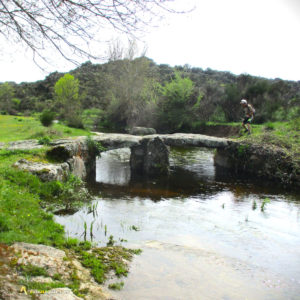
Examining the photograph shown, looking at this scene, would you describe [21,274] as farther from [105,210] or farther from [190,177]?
[190,177]

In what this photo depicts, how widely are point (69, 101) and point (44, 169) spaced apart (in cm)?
2223

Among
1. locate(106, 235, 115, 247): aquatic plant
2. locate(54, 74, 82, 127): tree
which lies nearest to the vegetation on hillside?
locate(54, 74, 82, 127): tree

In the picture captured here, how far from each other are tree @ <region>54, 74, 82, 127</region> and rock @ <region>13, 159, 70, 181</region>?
16.2 metres

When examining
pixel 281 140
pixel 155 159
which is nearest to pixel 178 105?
pixel 281 140

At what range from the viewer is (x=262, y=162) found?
12125 mm

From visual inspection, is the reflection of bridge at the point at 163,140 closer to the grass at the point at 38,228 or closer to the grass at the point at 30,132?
the grass at the point at 30,132

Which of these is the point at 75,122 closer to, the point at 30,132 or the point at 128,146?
the point at 30,132

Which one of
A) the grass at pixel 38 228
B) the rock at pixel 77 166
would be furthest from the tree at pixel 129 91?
the grass at pixel 38 228

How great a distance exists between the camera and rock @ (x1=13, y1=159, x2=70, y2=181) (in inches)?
300

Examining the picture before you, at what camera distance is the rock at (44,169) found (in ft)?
25.0

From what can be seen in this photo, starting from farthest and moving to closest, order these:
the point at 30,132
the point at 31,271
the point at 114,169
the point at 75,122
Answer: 1. the point at 75,122
2. the point at 30,132
3. the point at 114,169
4. the point at 31,271

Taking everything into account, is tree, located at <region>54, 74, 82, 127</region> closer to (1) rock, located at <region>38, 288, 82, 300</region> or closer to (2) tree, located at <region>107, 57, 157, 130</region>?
(2) tree, located at <region>107, 57, 157, 130</region>

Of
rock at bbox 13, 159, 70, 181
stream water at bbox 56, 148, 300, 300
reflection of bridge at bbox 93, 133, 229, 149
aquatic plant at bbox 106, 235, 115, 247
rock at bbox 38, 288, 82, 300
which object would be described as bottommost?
stream water at bbox 56, 148, 300, 300

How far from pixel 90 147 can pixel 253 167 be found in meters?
6.93
